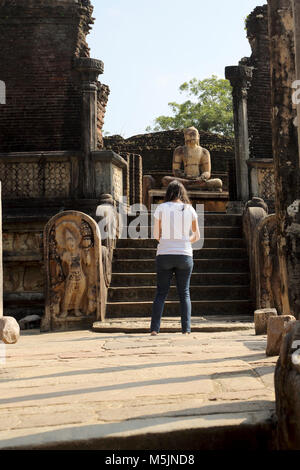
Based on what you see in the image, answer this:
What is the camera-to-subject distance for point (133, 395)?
2.87 m

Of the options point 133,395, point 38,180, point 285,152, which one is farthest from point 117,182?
point 133,395

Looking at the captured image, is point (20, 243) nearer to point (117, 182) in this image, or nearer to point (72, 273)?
point (117, 182)

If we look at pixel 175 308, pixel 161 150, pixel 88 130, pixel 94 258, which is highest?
pixel 161 150

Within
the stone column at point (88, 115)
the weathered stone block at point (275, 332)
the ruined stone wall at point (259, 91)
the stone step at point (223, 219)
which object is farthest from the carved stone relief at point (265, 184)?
the weathered stone block at point (275, 332)

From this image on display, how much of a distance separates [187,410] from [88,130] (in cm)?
1013

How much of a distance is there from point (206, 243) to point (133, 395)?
6.98m

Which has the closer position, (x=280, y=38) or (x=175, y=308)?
(x=280, y=38)

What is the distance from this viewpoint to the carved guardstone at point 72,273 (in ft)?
24.5

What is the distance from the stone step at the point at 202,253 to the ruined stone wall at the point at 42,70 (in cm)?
589

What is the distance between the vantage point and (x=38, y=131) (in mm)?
14586

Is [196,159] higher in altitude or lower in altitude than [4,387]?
higher

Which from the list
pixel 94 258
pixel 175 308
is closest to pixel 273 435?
pixel 94 258

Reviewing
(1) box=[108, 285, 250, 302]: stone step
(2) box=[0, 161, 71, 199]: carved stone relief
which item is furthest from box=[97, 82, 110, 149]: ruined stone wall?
(1) box=[108, 285, 250, 302]: stone step

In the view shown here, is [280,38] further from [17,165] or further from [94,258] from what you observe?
[17,165]
